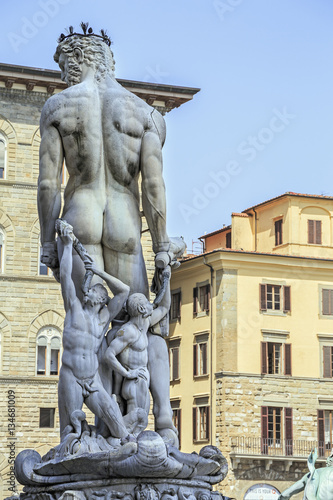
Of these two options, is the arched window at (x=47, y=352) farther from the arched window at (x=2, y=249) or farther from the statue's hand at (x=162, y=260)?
the statue's hand at (x=162, y=260)

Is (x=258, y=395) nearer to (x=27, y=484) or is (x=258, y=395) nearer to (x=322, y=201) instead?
(x=322, y=201)

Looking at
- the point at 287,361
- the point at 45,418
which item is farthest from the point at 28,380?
the point at 287,361

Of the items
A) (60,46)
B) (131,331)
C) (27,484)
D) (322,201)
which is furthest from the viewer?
(322,201)

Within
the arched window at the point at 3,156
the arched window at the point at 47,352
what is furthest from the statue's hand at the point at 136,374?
the arched window at the point at 3,156

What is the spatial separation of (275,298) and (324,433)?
22.8ft

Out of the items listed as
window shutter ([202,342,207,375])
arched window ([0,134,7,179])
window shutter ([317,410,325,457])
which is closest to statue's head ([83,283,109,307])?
arched window ([0,134,7,179])

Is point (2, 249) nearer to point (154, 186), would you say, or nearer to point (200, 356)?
point (200, 356)

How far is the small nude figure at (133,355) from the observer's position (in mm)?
9680

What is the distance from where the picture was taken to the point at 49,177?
33.8 ft

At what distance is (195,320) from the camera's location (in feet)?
199

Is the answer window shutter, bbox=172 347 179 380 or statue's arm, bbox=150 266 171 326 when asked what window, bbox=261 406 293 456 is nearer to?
window shutter, bbox=172 347 179 380

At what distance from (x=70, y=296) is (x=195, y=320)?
51111 mm

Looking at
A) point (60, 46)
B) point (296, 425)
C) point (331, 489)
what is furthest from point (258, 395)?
point (60, 46)

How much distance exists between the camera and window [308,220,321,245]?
208 feet
